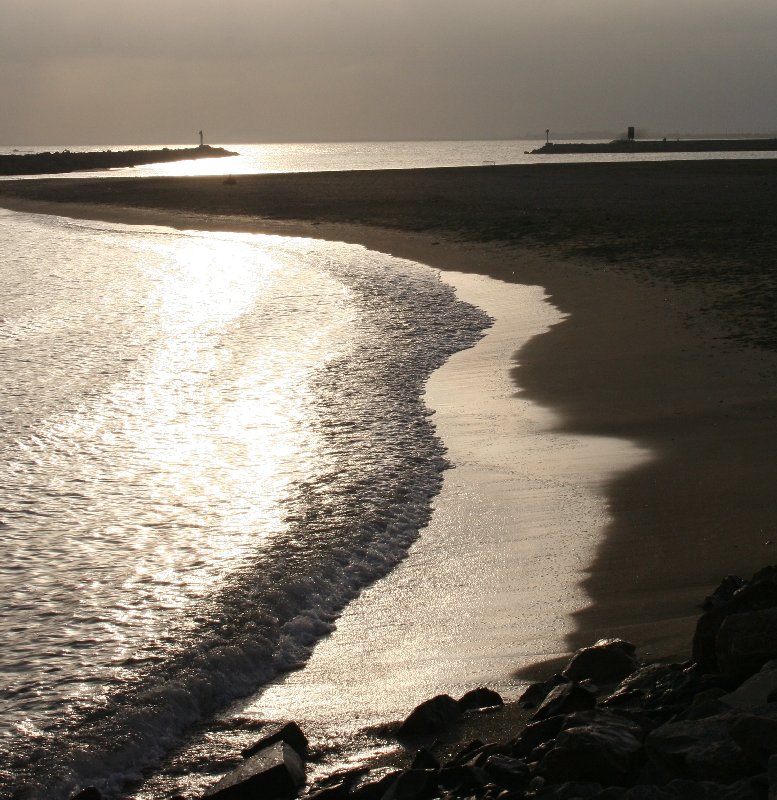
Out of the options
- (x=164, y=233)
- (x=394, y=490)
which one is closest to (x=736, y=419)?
(x=394, y=490)

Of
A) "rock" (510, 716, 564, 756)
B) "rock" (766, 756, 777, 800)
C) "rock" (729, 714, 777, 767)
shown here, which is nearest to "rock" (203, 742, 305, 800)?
"rock" (510, 716, 564, 756)

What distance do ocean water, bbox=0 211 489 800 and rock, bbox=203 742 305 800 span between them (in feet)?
2.32

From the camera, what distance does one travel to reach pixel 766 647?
4.50 m

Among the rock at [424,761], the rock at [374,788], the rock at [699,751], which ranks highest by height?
the rock at [699,751]

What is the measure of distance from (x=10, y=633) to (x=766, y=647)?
13.9 ft

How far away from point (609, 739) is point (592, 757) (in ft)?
0.40

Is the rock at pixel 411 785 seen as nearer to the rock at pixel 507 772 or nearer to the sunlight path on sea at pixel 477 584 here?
the rock at pixel 507 772

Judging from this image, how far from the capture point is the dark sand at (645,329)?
7.11 meters

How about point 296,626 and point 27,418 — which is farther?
point 27,418

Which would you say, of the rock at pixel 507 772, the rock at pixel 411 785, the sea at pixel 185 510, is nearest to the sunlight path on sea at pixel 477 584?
the sea at pixel 185 510

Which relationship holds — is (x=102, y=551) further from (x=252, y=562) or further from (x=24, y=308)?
(x=24, y=308)

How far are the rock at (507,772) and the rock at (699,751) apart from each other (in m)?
0.52

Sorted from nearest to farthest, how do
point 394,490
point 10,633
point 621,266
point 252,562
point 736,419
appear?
1. point 10,633
2. point 252,562
3. point 394,490
4. point 736,419
5. point 621,266

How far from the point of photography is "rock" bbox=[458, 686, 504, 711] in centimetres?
510
